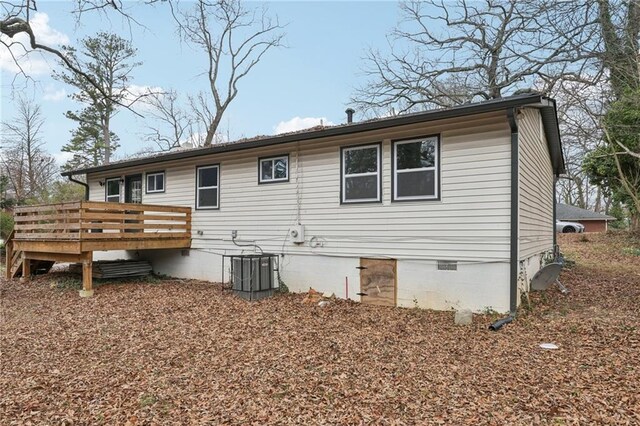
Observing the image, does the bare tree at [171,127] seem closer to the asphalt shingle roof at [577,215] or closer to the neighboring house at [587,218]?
the asphalt shingle roof at [577,215]

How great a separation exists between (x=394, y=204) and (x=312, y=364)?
11.9ft

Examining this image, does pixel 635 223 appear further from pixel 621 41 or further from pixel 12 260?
pixel 12 260

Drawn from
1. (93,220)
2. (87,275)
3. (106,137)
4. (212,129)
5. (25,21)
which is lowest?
(87,275)

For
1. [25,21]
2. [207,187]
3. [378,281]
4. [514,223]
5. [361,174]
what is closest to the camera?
[514,223]

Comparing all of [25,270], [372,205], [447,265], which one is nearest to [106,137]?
[25,270]

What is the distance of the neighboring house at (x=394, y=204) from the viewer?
6.25 m

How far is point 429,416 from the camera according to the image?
3.22 m

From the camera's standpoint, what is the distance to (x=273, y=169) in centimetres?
879

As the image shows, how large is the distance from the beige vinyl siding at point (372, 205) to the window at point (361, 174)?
140mm

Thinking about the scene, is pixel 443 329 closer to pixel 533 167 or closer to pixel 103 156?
pixel 533 167

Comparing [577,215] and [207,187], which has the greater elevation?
[207,187]

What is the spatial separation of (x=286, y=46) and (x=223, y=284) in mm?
17429

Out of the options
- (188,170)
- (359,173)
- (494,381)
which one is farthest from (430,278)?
(188,170)

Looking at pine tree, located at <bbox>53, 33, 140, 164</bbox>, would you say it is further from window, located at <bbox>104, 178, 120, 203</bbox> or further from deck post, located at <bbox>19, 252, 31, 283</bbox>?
deck post, located at <bbox>19, 252, 31, 283</bbox>
